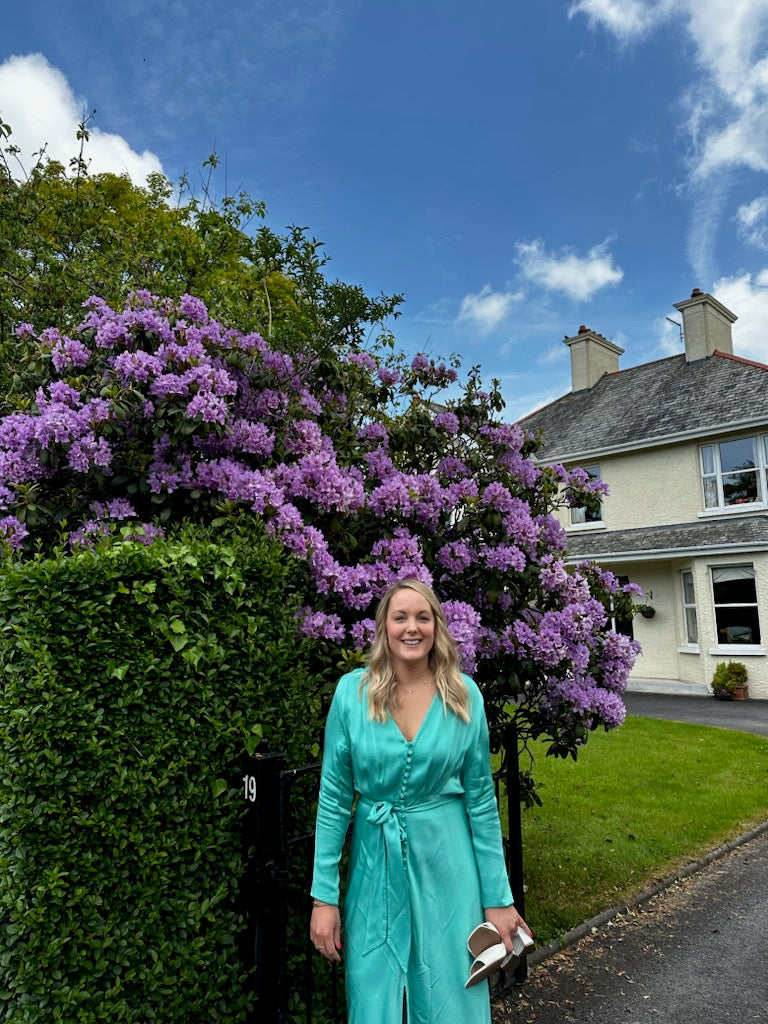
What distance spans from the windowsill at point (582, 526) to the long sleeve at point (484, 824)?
745 inches

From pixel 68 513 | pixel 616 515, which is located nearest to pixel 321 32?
pixel 68 513

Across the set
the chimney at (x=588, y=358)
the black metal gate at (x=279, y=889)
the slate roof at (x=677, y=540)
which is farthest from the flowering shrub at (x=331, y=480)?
the chimney at (x=588, y=358)

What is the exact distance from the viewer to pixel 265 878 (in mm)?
2631

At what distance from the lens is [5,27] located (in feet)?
19.2

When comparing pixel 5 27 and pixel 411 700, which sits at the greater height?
pixel 5 27

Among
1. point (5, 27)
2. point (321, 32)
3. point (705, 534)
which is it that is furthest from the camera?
point (705, 534)

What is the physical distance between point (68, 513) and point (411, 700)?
6.72 ft

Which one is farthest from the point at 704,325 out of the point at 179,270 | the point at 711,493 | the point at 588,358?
the point at 179,270

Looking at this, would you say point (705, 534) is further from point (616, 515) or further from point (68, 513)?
point (68, 513)

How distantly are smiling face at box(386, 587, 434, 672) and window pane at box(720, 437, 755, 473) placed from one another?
17.4 m

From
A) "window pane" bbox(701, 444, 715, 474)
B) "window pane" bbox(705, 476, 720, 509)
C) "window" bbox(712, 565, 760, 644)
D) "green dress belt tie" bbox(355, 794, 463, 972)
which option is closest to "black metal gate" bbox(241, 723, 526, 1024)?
"green dress belt tie" bbox(355, 794, 463, 972)

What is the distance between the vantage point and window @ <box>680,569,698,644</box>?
17.8m

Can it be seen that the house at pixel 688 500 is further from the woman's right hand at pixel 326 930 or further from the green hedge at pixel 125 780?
the woman's right hand at pixel 326 930

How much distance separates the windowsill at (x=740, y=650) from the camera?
51.9 feet
